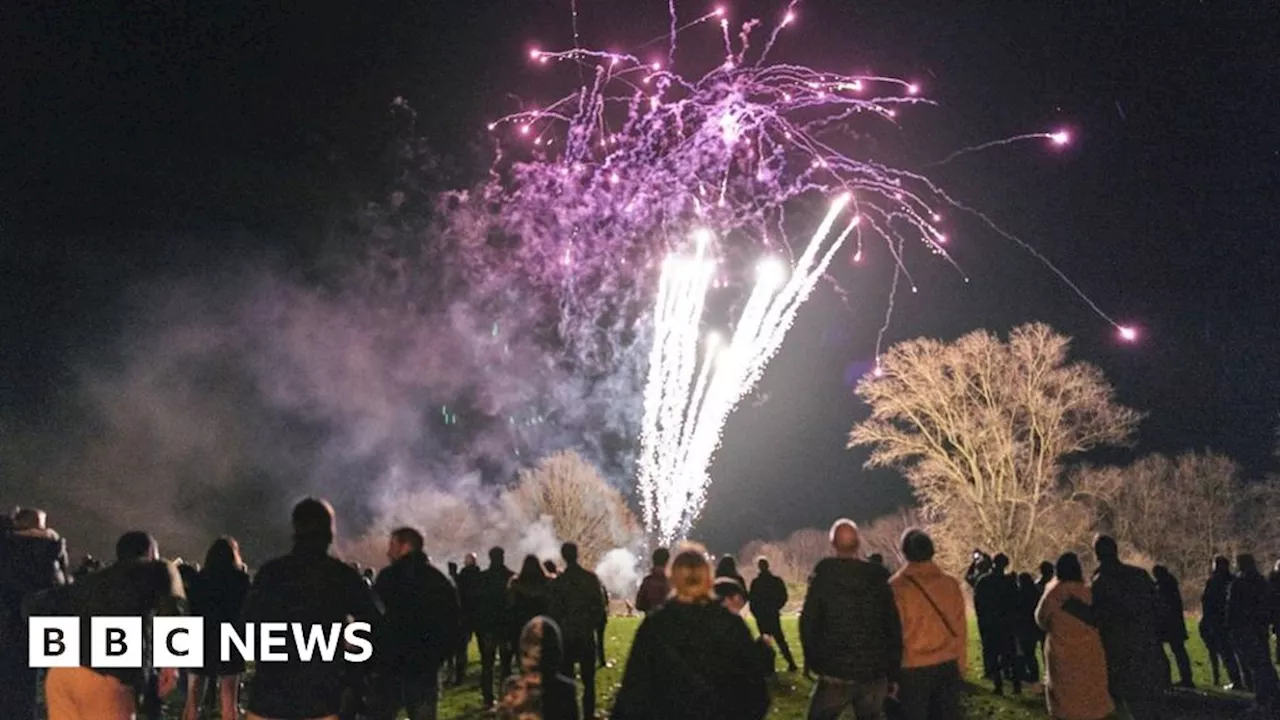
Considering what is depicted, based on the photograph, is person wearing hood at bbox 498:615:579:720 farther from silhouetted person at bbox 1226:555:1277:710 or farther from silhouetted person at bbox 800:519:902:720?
silhouetted person at bbox 1226:555:1277:710

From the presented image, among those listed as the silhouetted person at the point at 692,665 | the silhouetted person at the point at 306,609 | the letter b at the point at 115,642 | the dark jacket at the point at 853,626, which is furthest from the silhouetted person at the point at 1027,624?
the letter b at the point at 115,642

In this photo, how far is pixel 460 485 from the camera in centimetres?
7025

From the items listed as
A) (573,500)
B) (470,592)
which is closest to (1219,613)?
(470,592)

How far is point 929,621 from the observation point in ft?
26.5

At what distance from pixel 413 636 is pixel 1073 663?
531 cm

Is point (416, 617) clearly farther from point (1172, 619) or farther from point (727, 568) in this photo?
point (1172, 619)

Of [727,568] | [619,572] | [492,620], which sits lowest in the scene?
[492,620]

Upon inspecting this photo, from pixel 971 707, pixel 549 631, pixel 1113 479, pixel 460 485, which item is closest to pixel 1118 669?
pixel 971 707

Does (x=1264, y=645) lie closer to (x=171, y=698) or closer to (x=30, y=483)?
(x=171, y=698)

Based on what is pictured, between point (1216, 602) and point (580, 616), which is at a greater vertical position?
point (580, 616)

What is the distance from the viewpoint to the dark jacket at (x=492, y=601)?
12.5 m

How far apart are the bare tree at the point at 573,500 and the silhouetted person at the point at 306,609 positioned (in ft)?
202

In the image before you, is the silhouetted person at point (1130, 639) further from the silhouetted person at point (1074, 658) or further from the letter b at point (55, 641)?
the letter b at point (55, 641)

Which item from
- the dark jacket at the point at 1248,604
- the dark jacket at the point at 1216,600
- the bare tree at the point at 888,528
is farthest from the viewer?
the bare tree at the point at 888,528
